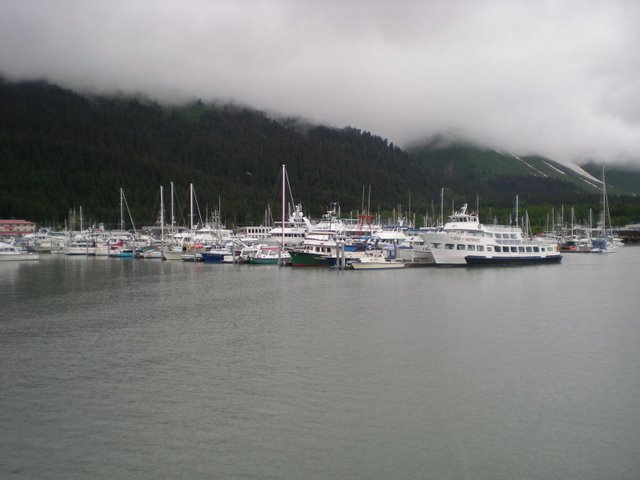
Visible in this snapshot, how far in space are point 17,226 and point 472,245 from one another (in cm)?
12892

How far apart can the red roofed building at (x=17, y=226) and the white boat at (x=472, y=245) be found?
11651cm

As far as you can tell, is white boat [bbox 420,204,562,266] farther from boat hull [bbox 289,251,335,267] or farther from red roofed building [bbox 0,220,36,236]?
red roofed building [bbox 0,220,36,236]

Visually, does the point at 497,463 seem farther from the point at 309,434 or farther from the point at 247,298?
the point at 247,298

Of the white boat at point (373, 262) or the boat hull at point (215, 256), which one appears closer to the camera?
the white boat at point (373, 262)

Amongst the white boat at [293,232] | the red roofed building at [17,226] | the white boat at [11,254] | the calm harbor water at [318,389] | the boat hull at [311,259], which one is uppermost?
the red roofed building at [17,226]

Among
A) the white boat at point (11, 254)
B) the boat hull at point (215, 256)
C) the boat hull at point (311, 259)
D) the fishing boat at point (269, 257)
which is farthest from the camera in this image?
the white boat at point (11, 254)

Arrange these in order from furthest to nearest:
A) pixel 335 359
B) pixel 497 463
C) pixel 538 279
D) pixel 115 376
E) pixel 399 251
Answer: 1. pixel 399 251
2. pixel 538 279
3. pixel 335 359
4. pixel 115 376
5. pixel 497 463

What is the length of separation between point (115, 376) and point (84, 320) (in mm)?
14863

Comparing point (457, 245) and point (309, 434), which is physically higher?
point (457, 245)

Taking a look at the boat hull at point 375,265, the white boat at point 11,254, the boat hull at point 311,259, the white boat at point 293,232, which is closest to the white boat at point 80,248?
the white boat at point 11,254

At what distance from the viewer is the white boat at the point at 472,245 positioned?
88.1 metres

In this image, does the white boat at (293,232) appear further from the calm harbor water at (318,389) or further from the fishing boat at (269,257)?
the calm harbor water at (318,389)

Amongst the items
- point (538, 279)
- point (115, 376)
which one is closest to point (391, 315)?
point (115, 376)

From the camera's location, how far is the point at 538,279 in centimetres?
7194
